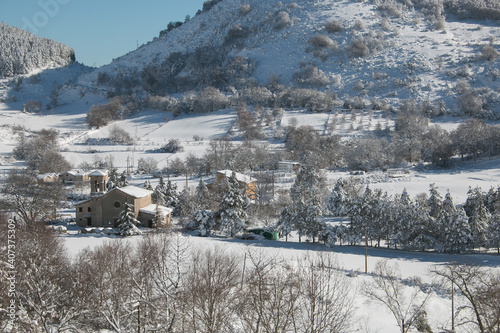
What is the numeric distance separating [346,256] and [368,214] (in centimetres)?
373

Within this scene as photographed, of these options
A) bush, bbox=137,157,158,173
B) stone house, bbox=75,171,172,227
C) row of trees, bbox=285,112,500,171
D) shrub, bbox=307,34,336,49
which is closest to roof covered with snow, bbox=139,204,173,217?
stone house, bbox=75,171,172,227

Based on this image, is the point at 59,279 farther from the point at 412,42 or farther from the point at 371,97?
the point at 412,42

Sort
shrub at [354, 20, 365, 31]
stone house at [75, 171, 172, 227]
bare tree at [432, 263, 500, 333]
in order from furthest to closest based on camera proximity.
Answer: shrub at [354, 20, 365, 31], stone house at [75, 171, 172, 227], bare tree at [432, 263, 500, 333]

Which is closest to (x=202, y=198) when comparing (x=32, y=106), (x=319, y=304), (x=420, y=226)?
(x=420, y=226)

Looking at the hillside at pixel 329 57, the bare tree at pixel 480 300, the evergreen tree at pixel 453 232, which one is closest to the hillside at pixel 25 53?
the hillside at pixel 329 57

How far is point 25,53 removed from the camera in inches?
4018

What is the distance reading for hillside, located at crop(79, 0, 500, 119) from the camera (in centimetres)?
7238

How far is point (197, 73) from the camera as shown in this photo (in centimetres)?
9888

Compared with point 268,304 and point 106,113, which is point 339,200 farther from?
point 106,113

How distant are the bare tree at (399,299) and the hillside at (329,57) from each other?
182 ft

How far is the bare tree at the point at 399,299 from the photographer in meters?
10.3

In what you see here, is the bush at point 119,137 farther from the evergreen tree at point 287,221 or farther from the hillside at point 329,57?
the evergreen tree at point 287,221

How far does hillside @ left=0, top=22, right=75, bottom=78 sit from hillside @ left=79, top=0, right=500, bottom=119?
45.1 ft

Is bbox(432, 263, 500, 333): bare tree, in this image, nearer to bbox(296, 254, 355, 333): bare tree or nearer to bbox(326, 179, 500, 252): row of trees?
bbox(296, 254, 355, 333): bare tree
